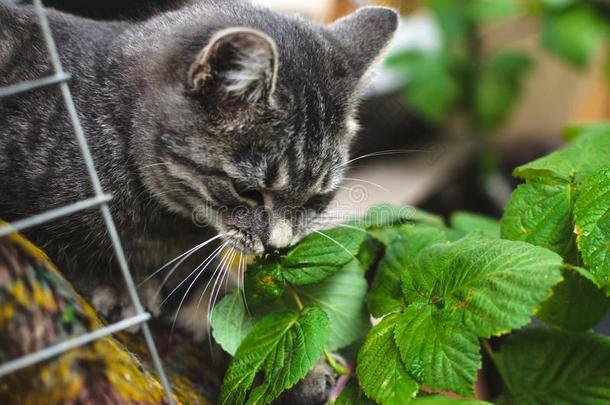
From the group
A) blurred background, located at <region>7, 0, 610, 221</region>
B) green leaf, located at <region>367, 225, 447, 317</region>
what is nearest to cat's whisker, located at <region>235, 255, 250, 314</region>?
green leaf, located at <region>367, 225, 447, 317</region>

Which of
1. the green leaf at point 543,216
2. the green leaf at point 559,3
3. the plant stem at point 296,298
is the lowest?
the plant stem at point 296,298

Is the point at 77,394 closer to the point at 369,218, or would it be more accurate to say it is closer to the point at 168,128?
the point at 168,128

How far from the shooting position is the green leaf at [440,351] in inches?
38.4

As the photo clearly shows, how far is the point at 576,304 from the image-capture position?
1153 millimetres

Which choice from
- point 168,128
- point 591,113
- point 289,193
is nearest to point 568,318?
point 289,193

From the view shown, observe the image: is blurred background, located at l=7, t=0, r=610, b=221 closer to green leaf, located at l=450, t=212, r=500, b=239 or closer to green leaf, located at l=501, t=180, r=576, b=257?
green leaf, located at l=450, t=212, r=500, b=239

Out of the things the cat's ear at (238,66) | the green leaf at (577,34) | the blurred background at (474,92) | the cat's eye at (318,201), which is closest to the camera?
the cat's ear at (238,66)

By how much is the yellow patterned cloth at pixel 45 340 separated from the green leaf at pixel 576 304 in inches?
26.7

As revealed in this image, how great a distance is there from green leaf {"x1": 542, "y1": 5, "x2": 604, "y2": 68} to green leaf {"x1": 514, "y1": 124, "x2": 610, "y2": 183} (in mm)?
1570

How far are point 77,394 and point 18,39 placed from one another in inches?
28.6

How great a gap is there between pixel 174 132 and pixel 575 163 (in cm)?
70

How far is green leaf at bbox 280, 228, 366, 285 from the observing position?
1150 millimetres

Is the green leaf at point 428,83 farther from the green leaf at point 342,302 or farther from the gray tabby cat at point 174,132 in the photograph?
the green leaf at point 342,302

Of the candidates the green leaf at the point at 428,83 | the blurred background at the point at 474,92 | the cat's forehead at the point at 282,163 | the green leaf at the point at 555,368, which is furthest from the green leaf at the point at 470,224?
the green leaf at the point at 428,83
